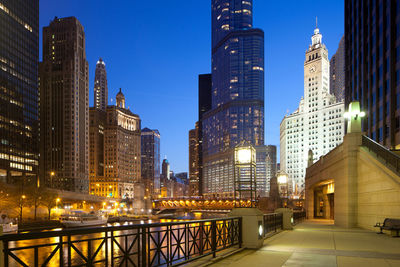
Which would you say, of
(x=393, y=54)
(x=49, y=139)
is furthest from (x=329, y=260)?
(x=49, y=139)

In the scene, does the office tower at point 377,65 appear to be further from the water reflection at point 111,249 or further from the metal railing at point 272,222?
the water reflection at point 111,249

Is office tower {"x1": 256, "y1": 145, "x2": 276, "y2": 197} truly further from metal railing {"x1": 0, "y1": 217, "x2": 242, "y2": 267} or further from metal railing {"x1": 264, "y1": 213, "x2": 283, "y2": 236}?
metal railing {"x1": 0, "y1": 217, "x2": 242, "y2": 267}


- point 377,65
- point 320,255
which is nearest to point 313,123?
point 377,65

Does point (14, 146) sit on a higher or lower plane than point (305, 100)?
lower

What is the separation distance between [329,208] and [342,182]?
19607 mm

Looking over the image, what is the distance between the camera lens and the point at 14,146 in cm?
10900

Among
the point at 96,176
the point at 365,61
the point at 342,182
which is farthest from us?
the point at 96,176

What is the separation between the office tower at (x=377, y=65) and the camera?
4303cm

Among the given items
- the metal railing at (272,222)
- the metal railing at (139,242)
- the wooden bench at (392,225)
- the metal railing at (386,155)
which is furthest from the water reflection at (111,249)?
the metal railing at (386,155)

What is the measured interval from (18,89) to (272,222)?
388 ft

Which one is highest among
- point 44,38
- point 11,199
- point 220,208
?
point 44,38

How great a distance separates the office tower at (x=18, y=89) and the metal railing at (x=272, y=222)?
316ft

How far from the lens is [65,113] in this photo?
507ft

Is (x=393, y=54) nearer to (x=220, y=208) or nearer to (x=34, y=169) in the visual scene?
(x=220, y=208)
